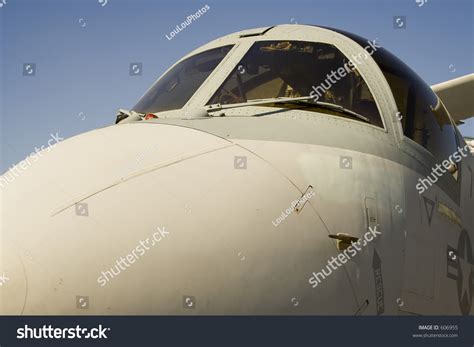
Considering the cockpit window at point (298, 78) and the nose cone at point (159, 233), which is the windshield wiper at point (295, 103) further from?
the nose cone at point (159, 233)

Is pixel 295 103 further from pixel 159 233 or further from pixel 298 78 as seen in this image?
pixel 159 233

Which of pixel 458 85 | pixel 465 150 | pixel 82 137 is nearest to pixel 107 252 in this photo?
pixel 82 137

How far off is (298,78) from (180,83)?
1.27 m

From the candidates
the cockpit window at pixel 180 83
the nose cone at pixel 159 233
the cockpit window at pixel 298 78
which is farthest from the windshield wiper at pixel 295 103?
the nose cone at pixel 159 233

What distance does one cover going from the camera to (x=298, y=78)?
6.67 meters

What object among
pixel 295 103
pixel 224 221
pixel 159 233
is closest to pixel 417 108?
pixel 295 103

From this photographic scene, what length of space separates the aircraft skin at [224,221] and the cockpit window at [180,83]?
59cm

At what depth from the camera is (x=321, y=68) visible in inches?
266

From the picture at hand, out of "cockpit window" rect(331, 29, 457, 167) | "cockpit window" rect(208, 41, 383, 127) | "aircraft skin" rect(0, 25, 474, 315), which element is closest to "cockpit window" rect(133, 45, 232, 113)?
"cockpit window" rect(208, 41, 383, 127)

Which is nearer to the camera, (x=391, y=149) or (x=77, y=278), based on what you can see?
(x=77, y=278)

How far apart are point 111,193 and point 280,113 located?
1.93m

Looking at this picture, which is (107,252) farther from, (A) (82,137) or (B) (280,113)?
(B) (280,113)

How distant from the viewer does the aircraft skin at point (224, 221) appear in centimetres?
424

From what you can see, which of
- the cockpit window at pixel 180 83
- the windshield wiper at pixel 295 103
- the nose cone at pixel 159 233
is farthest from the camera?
the cockpit window at pixel 180 83
